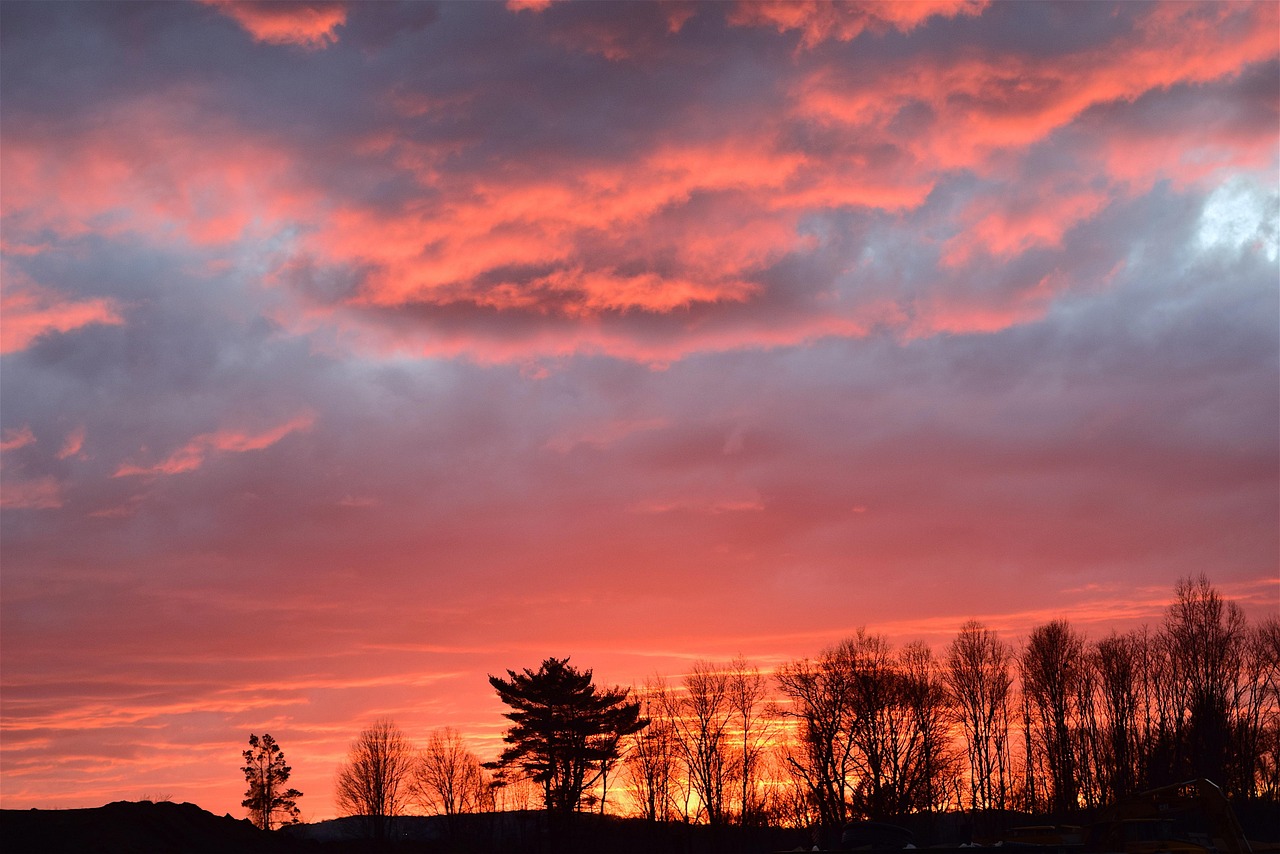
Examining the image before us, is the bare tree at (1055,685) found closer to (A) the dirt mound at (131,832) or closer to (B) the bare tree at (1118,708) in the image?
(B) the bare tree at (1118,708)

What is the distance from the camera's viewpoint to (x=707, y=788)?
103 meters

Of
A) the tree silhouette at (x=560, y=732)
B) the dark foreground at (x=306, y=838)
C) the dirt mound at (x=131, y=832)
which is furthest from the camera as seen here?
the tree silhouette at (x=560, y=732)

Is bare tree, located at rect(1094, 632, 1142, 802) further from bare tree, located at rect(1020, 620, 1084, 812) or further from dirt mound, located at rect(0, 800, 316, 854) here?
dirt mound, located at rect(0, 800, 316, 854)

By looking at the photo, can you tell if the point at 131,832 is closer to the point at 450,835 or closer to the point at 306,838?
the point at 306,838

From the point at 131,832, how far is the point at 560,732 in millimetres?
35335

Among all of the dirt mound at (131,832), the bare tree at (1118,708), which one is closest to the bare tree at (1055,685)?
the bare tree at (1118,708)

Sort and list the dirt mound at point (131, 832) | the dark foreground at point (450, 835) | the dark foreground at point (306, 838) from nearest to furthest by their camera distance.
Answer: the dirt mound at point (131, 832) → the dark foreground at point (450, 835) → the dark foreground at point (306, 838)

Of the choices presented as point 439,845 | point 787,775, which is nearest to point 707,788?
point 787,775

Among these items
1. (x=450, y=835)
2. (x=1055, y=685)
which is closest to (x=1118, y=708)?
(x=1055, y=685)

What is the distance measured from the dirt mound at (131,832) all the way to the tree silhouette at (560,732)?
70.3ft

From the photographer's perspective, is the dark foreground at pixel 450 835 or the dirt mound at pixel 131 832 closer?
the dirt mound at pixel 131 832

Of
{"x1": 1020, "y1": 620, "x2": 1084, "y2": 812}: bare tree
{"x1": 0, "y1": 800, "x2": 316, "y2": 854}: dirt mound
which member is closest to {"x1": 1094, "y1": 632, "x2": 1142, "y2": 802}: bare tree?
{"x1": 1020, "y1": 620, "x2": 1084, "y2": 812}: bare tree

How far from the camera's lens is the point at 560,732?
91188 mm

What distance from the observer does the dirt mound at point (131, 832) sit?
5906 cm
